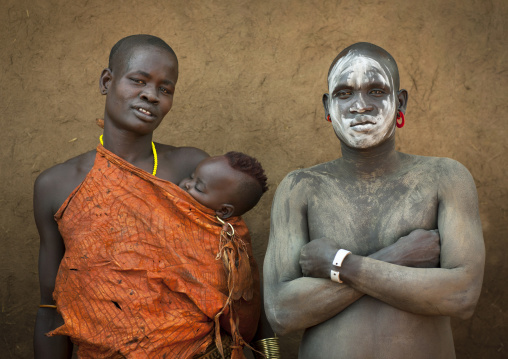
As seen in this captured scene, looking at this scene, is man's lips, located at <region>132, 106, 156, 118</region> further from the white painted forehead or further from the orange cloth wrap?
the white painted forehead

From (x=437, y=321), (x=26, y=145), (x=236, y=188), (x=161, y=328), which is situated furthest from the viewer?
(x=26, y=145)

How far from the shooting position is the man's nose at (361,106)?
3.18 meters

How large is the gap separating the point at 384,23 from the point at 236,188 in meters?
1.74

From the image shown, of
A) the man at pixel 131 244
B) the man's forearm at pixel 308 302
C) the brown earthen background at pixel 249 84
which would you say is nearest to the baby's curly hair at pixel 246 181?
the man at pixel 131 244

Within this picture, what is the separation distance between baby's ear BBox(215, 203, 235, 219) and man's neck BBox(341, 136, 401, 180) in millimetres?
625

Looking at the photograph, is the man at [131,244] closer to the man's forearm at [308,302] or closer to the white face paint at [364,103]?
the man's forearm at [308,302]

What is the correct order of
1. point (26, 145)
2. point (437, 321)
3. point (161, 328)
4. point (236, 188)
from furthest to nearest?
point (26, 145)
point (236, 188)
point (161, 328)
point (437, 321)

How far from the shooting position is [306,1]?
4.66 m

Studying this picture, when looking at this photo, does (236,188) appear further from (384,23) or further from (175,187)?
(384,23)

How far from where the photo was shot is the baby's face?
3.52 m

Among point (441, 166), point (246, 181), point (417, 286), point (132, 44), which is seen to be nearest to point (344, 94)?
point (441, 166)

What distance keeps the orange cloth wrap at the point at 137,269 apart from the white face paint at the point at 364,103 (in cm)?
79

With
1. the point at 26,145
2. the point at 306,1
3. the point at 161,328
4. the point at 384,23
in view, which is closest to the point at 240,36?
the point at 306,1

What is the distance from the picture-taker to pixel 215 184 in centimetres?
352
